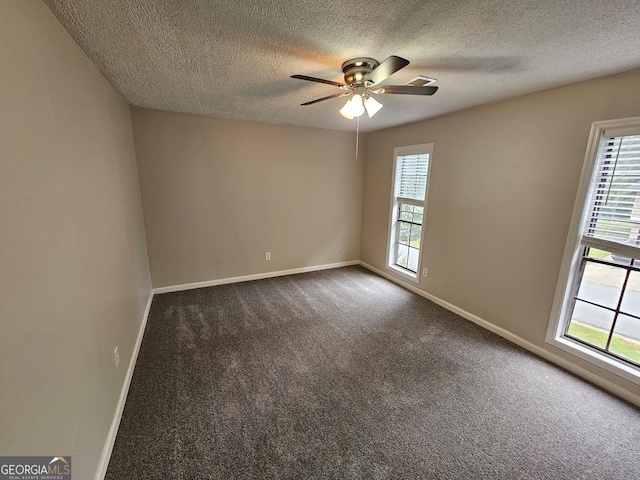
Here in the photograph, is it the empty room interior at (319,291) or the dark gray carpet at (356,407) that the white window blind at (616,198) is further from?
the dark gray carpet at (356,407)

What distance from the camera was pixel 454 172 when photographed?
10.5ft

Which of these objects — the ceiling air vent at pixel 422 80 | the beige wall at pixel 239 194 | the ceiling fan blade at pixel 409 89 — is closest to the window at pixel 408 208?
the beige wall at pixel 239 194

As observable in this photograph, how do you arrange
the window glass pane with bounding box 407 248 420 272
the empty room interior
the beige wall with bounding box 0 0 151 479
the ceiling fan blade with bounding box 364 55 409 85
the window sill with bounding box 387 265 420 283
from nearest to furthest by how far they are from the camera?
the beige wall with bounding box 0 0 151 479 < the empty room interior < the ceiling fan blade with bounding box 364 55 409 85 < the window sill with bounding box 387 265 420 283 < the window glass pane with bounding box 407 248 420 272

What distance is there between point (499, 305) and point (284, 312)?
7.83 feet

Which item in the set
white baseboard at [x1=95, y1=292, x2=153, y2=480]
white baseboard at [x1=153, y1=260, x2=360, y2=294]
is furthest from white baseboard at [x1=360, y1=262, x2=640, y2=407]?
white baseboard at [x1=95, y1=292, x2=153, y2=480]

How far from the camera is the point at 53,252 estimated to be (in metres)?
1.14

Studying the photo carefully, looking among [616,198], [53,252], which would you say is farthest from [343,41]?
[616,198]

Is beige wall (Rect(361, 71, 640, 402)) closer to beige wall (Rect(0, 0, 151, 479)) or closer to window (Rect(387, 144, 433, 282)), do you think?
window (Rect(387, 144, 433, 282))

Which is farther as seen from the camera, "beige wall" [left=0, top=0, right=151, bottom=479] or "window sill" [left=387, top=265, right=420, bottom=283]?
"window sill" [left=387, top=265, right=420, bottom=283]

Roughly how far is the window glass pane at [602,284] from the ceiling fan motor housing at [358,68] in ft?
7.83

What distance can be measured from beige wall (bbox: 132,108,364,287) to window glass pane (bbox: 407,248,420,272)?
4.06 feet

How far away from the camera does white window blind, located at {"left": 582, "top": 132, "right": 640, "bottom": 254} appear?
1.94 meters

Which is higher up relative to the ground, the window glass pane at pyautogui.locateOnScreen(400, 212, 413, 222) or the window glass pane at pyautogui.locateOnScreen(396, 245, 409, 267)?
the window glass pane at pyautogui.locateOnScreen(400, 212, 413, 222)

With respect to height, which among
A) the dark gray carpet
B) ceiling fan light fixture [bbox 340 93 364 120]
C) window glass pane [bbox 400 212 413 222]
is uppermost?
ceiling fan light fixture [bbox 340 93 364 120]
